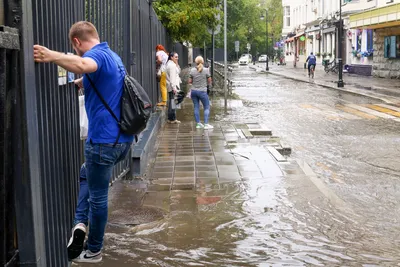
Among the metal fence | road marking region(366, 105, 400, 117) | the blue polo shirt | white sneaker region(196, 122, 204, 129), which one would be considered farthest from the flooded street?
road marking region(366, 105, 400, 117)

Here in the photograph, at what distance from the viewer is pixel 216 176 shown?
8305 millimetres

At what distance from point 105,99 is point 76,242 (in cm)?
118

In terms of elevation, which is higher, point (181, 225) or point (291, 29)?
point (291, 29)

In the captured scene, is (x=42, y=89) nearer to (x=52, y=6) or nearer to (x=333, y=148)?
(x=52, y=6)

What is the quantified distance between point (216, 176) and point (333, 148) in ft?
11.9

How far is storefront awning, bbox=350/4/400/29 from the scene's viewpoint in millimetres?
30773

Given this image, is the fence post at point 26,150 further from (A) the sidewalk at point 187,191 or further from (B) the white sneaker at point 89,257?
(A) the sidewalk at point 187,191

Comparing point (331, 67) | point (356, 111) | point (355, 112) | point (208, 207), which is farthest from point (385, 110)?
point (331, 67)

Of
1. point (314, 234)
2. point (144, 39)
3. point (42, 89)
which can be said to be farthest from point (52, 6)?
point (144, 39)

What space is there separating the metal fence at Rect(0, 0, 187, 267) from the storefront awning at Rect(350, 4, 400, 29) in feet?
93.0

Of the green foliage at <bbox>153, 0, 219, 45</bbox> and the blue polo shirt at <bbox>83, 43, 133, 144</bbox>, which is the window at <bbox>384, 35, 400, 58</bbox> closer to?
the green foliage at <bbox>153, 0, 219, 45</bbox>

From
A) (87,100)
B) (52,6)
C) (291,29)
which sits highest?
(291,29)

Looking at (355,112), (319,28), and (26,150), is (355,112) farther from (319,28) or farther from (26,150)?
(319,28)

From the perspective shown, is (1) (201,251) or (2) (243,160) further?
(2) (243,160)
